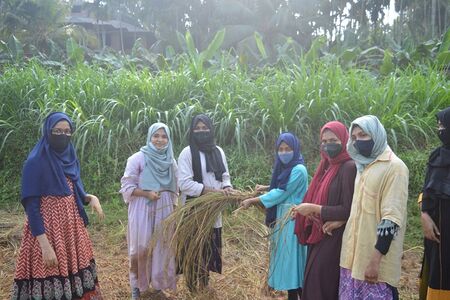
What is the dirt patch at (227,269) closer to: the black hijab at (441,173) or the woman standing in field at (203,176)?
the woman standing in field at (203,176)

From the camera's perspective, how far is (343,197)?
8.20 ft

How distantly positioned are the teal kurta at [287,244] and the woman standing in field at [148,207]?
32.2 inches

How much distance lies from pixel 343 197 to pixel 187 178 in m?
1.30

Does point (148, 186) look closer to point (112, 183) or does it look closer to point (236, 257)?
point (236, 257)

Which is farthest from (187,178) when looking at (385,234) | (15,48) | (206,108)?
(15,48)

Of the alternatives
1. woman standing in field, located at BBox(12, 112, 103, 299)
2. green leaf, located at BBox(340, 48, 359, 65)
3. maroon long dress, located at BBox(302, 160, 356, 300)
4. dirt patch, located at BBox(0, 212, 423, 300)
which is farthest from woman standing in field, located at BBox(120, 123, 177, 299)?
green leaf, located at BBox(340, 48, 359, 65)

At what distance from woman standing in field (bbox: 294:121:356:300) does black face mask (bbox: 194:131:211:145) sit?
1117mm

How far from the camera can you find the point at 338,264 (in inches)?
99.9

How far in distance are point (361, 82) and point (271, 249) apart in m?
4.20

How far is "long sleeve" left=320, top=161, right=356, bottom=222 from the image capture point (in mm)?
2469

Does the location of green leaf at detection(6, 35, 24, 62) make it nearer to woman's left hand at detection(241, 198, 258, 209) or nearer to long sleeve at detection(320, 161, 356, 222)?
woman's left hand at detection(241, 198, 258, 209)

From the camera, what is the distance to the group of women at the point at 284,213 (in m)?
2.30

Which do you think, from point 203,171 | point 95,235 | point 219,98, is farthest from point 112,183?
point 203,171

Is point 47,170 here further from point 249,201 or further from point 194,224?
point 249,201
